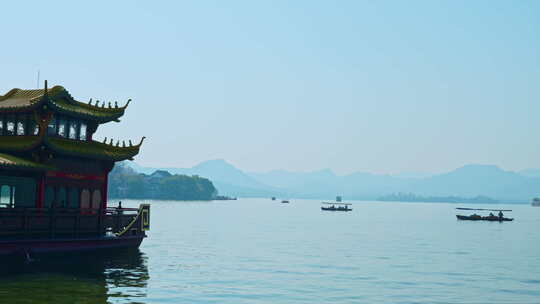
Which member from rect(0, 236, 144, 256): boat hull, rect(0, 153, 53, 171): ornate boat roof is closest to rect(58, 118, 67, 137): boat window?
rect(0, 153, 53, 171): ornate boat roof

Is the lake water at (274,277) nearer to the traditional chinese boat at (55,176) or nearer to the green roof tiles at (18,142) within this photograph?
the traditional chinese boat at (55,176)

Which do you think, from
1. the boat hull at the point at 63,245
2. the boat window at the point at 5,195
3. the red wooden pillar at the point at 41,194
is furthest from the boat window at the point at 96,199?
the boat window at the point at 5,195

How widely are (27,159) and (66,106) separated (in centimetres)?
452

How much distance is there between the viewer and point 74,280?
3400 cm

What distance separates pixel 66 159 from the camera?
40594mm

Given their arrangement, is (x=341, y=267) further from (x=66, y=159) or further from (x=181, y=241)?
(x=181, y=241)

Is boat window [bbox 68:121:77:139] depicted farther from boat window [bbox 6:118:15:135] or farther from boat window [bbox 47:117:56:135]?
boat window [bbox 6:118:15:135]

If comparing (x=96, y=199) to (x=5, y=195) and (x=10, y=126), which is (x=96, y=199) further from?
(x=10, y=126)

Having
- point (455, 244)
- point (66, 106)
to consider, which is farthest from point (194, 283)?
point (455, 244)

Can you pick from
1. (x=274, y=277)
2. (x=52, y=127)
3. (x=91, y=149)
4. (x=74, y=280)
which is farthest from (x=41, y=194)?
(x=274, y=277)

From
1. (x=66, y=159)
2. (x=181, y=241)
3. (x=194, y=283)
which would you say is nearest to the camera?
(x=194, y=283)

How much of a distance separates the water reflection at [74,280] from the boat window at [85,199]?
3.15 meters

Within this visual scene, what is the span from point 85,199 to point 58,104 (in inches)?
243

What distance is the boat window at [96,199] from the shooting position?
→ 4284 cm
